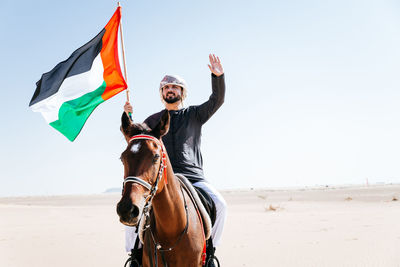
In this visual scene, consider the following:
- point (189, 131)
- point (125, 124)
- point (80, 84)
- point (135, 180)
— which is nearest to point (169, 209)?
point (135, 180)

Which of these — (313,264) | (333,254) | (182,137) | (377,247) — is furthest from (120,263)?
(377,247)

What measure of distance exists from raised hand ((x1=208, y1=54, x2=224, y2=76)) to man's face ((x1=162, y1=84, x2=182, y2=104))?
2.09ft

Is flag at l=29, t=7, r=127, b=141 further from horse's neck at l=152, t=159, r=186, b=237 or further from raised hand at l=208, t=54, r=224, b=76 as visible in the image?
horse's neck at l=152, t=159, r=186, b=237

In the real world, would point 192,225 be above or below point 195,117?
below

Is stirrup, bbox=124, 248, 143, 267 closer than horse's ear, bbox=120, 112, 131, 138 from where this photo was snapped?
No

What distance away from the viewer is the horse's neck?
3293mm

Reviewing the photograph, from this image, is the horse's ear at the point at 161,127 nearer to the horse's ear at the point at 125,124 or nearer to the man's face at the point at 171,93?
the horse's ear at the point at 125,124

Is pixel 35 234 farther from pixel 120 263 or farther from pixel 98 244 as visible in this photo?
pixel 120 263

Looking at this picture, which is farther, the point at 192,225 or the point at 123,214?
the point at 192,225

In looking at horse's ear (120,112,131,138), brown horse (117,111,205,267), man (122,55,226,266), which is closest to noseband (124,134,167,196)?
brown horse (117,111,205,267)

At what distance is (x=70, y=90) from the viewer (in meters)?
5.91

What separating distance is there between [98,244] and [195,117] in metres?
8.55

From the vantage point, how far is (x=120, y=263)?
30.1ft

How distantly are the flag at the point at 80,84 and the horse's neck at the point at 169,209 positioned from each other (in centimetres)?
268
